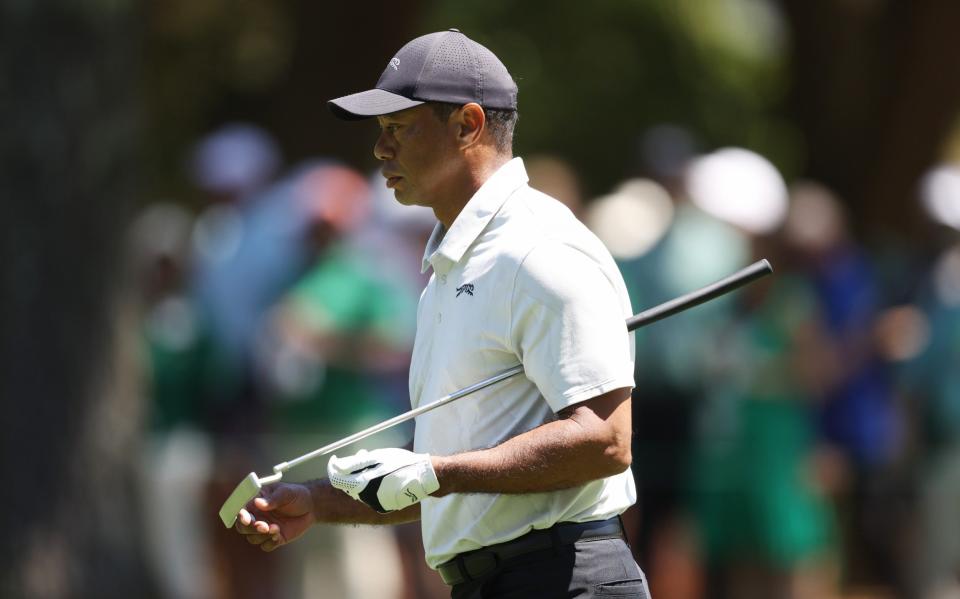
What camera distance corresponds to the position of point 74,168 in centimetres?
1015

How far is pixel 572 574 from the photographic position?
4.28m

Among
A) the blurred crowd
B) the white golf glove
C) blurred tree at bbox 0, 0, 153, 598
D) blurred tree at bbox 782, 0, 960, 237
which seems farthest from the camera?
blurred tree at bbox 782, 0, 960, 237

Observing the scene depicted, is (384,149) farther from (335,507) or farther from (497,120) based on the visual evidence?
Result: (335,507)

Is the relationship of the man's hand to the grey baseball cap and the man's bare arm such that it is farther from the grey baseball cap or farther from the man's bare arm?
the grey baseball cap

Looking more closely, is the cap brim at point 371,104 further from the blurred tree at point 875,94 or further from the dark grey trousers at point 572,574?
the blurred tree at point 875,94

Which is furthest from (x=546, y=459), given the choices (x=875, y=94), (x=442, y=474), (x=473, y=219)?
(x=875, y=94)

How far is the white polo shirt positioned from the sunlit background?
494 cm

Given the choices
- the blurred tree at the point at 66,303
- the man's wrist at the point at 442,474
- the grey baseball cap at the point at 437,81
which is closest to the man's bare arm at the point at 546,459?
the man's wrist at the point at 442,474

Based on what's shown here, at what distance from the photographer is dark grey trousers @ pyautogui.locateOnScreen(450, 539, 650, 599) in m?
4.28

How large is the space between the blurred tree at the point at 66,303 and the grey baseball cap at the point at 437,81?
236 inches

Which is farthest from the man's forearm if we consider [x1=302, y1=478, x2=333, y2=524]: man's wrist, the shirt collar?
the shirt collar

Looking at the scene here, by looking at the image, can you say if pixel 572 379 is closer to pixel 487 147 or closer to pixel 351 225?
pixel 487 147

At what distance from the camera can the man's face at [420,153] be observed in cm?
442

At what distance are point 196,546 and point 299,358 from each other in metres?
1.76
